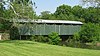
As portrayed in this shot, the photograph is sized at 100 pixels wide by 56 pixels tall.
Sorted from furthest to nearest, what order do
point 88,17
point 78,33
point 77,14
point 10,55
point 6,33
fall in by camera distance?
point 77,14 → point 88,17 → point 78,33 → point 6,33 → point 10,55

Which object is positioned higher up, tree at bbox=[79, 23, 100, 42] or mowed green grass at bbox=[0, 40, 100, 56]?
mowed green grass at bbox=[0, 40, 100, 56]

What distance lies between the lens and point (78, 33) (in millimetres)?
63438

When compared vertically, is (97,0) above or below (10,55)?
above

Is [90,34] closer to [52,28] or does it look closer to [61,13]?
[52,28]

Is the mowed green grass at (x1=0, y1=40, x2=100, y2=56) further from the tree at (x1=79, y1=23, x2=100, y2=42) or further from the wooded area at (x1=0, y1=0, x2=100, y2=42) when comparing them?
the tree at (x1=79, y1=23, x2=100, y2=42)

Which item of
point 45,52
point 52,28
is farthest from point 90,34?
point 45,52

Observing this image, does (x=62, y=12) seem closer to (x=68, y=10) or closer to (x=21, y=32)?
(x=68, y=10)

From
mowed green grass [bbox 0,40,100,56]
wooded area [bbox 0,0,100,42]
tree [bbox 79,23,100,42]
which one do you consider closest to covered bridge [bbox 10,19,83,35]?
wooded area [bbox 0,0,100,42]

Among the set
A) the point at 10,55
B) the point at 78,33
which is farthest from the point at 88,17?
the point at 10,55

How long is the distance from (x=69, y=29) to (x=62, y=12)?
39417 mm

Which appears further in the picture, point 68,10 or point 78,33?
point 68,10

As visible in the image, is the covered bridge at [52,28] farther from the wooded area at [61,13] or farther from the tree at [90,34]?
the tree at [90,34]

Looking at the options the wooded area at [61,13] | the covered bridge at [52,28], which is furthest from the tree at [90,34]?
the covered bridge at [52,28]

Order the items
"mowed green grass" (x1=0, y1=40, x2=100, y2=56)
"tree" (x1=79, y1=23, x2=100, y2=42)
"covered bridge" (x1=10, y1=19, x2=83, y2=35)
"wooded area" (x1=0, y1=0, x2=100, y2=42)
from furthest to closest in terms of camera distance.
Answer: "covered bridge" (x1=10, y1=19, x2=83, y2=35) → "tree" (x1=79, y1=23, x2=100, y2=42) → "wooded area" (x1=0, y1=0, x2=100, y2=42) → "mowed green grass" (x1=0, y1=40, x2=100, y2=56)
